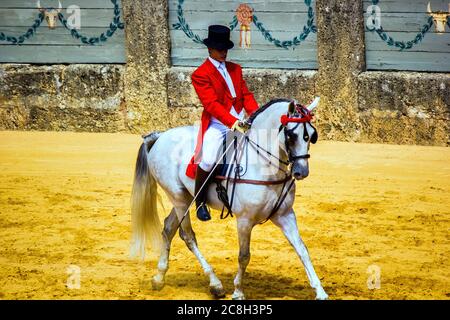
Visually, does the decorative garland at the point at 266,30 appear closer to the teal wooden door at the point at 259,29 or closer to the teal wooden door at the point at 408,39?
the teal wooden door at the point at 259,29

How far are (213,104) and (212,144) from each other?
0.97ft

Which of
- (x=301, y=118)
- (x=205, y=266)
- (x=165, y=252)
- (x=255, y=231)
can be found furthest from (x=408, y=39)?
(x=301, y=118)

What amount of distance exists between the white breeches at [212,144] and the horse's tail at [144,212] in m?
0.79

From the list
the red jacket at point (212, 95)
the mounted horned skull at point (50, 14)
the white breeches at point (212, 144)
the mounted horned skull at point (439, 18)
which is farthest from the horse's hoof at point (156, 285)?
the mounted horned skull at point (50, 14)

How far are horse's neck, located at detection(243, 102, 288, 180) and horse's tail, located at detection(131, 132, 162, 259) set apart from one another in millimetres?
1279

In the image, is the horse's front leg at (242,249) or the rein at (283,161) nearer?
the rein at (283,161)

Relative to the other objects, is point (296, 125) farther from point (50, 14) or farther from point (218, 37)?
point (50, 14)

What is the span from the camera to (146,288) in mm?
6957

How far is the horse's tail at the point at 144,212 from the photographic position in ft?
24.1

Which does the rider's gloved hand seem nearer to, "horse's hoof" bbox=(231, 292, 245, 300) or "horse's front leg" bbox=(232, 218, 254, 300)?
"horse's front leg" bbox=(232, 218, 254, 300)

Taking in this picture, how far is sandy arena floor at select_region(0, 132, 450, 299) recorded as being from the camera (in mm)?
6938

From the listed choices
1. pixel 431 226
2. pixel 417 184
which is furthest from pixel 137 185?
pixel 417 184

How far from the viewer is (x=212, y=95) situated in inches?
263

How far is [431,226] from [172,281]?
9.35 feet
